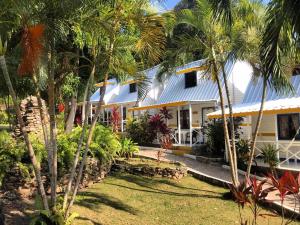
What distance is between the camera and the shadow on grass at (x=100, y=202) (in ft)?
32.1

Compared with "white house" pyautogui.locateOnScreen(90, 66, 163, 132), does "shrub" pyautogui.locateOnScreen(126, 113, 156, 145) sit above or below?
below

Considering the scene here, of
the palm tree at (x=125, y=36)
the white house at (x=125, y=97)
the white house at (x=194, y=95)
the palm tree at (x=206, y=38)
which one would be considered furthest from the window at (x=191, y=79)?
the palm tree at (x=125, y=36)

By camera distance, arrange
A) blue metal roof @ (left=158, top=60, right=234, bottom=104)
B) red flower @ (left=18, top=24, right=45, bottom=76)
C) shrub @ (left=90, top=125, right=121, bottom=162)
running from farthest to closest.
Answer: blue metal roof @ (left=158, top=60, right=234, bottom=104) → shrub @ (left=90, top=125, right=121, bottom=162) → red flower @ (left=18, top=24, right=45, bottom=76)

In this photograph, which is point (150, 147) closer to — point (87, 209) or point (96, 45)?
point (87, 209)

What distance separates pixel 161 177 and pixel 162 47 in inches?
283

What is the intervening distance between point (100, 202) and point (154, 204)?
151cm

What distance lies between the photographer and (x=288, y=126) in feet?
56.6

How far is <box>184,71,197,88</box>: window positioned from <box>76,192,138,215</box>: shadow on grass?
15.4m

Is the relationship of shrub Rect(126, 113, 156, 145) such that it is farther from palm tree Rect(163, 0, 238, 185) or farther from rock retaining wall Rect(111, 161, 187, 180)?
palm tree Rect(163, 0, 238, 185)

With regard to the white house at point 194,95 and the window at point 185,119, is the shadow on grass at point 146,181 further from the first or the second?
the window at point 185,119

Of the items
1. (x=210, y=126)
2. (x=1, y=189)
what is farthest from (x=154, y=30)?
(x=210, y=126)

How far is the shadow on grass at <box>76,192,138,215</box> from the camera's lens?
979 centimetres

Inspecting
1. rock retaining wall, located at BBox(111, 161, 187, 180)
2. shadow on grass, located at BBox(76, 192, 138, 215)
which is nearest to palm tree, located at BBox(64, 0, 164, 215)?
shadow on grass, located at BBox(76, 192, 138, 215)

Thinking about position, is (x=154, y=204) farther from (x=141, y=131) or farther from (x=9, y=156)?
(x=141, y=131)
